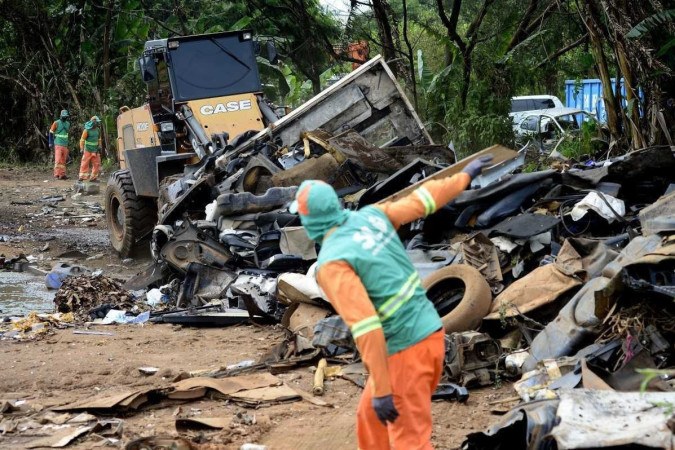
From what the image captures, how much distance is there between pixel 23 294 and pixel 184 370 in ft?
15.5

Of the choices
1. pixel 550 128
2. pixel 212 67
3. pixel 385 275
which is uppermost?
pixel 212 67

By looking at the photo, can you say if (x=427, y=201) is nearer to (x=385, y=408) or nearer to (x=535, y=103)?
(x=385, y=408)

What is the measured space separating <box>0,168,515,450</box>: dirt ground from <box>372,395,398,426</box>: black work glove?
1497 millimetres

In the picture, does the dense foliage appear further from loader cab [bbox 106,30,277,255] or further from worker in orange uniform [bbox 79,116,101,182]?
loader cab [bbox 106,30,277,255]

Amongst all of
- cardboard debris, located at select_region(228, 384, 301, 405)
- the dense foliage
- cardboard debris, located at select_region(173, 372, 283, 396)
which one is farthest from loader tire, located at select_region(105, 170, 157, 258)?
cardboard debris, located at select_region(228, 384, 301, 405)

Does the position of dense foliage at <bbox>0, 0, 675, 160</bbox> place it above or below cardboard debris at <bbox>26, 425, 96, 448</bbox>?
above

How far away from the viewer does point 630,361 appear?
512 centimetres

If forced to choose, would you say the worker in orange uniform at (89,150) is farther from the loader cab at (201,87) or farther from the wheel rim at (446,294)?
the wheel rim at (446,294)

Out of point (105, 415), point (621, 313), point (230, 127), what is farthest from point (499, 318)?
point (230, 127)

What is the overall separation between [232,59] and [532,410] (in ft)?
30.7

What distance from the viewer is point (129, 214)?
13.0 meters

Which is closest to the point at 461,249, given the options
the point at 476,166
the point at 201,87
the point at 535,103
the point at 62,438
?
the point at 476,166

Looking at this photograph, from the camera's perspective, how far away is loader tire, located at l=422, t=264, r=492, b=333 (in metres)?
6.59

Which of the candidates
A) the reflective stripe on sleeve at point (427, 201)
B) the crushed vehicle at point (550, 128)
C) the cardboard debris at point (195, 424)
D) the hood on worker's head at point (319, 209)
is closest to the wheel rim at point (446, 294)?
the cardboard debris at point (195, 424)
